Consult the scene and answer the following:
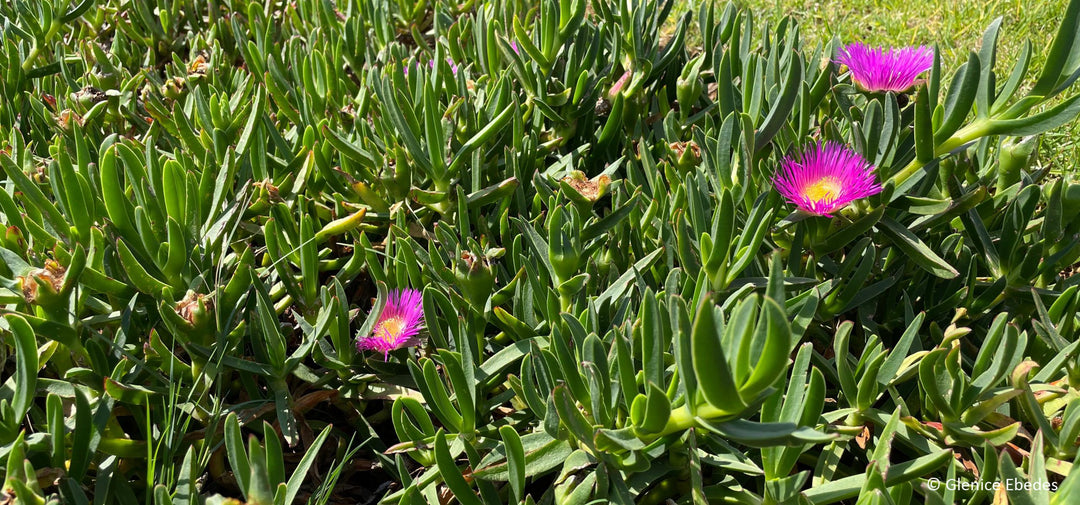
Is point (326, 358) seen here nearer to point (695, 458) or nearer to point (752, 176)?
point (695, 458)

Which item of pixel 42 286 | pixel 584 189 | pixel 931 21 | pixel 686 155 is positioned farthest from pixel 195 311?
pixel 931 21

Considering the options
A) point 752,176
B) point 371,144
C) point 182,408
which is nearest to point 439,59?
point 371,144

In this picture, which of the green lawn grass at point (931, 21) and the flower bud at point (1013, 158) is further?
the green lawn grass at point (931, 21)

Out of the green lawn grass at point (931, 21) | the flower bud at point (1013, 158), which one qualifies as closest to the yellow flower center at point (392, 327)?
the flower bud at point (1013, 158)

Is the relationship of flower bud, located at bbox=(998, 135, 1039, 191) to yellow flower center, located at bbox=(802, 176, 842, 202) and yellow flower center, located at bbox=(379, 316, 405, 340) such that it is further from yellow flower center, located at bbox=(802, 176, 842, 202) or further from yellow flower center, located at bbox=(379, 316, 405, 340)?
yellow flower center, located at bbox=(379, 316, 405, 340)

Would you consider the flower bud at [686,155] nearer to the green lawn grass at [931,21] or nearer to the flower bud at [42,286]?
the flower bud at [42,286]

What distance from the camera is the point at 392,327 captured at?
104cm

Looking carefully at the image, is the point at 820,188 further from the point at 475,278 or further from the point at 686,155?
the point at 475,278

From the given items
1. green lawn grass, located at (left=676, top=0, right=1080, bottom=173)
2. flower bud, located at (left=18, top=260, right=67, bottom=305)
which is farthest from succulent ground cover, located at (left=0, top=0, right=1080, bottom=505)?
green lawn grass, located at (left=676, top=0, right=1080, bottom=173)

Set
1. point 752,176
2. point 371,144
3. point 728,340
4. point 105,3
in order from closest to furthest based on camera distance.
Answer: point 728,340, point 752,176, point 371,144, point 105,3

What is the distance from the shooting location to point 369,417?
3.60ft

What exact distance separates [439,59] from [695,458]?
766mm

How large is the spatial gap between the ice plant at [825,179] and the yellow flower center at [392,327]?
49 centimetres

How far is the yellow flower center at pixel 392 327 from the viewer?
103cm
